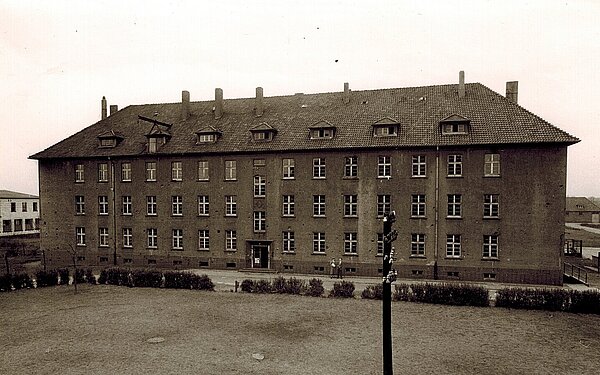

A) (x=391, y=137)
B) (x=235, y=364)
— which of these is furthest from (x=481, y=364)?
(x=391, y=137)

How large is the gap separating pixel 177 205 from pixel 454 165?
21.7m

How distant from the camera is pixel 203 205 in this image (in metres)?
33.8

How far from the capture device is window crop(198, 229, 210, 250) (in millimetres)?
33656

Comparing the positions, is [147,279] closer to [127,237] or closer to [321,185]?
[127,237]

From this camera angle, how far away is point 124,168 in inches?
1401

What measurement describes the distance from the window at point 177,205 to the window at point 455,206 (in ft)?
68.3

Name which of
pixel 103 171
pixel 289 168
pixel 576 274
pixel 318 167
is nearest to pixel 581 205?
pixel 576 274

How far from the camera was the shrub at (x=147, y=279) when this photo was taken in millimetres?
26672

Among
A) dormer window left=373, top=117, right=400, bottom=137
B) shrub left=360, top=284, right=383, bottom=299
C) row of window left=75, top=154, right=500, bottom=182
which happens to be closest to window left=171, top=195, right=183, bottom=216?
row of window left=75, top=154, right=500, bottom=182

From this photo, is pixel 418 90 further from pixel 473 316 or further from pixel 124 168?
pixel 124 168

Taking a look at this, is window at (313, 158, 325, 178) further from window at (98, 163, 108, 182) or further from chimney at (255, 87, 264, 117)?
window at (98, 163, 108, 182)

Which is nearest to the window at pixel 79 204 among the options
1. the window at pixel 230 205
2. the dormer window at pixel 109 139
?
the dormer window at pixel 109 139

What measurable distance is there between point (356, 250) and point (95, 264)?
2222 centimetres

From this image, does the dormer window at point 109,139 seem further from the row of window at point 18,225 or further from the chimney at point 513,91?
the row of window at point 18,225
